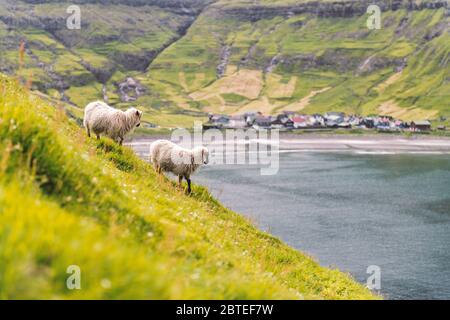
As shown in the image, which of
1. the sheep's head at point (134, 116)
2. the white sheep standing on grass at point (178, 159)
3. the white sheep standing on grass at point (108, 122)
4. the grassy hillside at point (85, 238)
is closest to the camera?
the grassy hillside at point (85, 238)

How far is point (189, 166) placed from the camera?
23.3m

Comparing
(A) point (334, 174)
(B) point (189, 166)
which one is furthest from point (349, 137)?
(B) point (189, 166)

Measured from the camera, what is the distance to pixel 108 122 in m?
21.9

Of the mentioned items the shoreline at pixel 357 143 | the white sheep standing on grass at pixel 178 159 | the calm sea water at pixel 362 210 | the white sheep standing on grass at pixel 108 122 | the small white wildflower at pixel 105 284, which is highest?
the shoreline at pixel 357 143

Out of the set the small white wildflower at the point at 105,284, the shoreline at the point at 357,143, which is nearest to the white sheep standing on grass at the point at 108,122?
the small white wildflower at the point at 105,284

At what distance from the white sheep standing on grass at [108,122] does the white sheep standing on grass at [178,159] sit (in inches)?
75.4

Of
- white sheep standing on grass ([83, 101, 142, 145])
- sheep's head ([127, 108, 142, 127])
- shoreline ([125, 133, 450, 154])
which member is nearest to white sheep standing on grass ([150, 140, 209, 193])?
sheep's head ([127, 108, 142, 127])

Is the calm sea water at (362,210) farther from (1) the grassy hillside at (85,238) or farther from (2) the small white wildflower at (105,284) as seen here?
(2) the small white wildflower at (105,284)

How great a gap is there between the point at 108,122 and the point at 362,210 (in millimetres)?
68366

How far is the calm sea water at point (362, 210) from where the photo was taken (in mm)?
54688

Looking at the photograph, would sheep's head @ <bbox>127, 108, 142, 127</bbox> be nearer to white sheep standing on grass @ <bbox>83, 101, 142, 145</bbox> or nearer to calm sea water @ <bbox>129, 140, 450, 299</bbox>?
white sheep standing on grass @ <bbox>83, 101, 142, 145</bbox>
